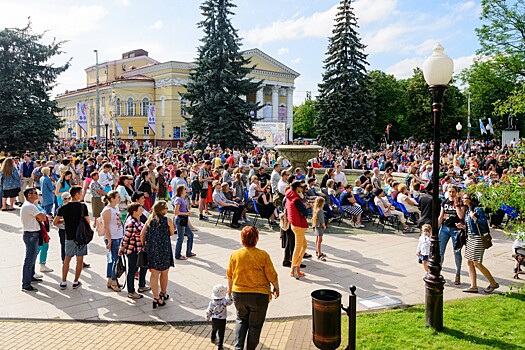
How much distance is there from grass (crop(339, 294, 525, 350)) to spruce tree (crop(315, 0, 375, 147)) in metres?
33.4

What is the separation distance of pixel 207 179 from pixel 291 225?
677cm

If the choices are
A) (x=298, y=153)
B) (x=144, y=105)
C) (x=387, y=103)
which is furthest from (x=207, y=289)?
(x=144, y=105)

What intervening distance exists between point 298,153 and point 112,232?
13.4 metres

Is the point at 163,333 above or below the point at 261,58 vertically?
below

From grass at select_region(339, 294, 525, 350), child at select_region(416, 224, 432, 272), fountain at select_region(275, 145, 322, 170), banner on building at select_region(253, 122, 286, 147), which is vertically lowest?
grass at select_region(339, 294, 525, 350)

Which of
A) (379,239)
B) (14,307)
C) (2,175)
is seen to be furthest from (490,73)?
(14,307)

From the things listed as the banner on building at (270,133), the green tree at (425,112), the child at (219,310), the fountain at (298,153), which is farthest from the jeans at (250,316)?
the green tree at (425,112)

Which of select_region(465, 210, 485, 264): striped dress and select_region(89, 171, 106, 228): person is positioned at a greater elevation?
select_region(89, 171, 106, 228): person

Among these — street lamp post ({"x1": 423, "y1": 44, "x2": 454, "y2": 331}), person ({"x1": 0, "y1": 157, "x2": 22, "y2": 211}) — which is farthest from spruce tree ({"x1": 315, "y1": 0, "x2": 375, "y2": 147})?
street lamp post ({"x1": 423, "y1": 44, "x2": 454, "y2": 331})

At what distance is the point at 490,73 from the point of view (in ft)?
110

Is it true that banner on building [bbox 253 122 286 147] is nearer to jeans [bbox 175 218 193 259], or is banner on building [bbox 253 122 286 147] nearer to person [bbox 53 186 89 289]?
jeans [bbox 175 218 193 259]

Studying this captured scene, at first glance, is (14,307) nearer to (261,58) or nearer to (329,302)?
(329,302)

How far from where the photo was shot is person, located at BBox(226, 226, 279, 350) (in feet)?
18.2

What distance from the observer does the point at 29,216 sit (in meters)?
8.28
